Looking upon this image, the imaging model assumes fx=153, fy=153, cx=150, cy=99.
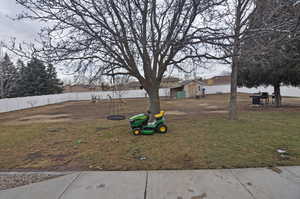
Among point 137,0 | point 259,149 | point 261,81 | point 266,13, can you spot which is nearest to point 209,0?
point 266,13

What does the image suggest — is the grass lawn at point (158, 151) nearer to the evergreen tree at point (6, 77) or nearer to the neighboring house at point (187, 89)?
the evergreen tree at point (6, 77)

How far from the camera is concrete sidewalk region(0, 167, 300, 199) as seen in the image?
215 cm

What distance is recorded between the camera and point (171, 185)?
2354 mm

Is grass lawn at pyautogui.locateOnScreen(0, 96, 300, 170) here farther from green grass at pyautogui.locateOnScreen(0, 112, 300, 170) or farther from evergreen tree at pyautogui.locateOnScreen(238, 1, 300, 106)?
evergreen tree at pyautogui.locateOnScreen(238, 1, 300, 106)

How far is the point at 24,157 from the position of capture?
3.76 metres

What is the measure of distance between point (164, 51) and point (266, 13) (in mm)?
3076

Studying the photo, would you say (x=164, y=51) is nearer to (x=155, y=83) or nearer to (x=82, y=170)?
(x=155, y=83)

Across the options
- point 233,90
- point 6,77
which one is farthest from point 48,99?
point 233,90

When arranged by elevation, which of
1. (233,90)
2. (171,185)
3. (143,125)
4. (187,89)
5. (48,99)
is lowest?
(171,185)

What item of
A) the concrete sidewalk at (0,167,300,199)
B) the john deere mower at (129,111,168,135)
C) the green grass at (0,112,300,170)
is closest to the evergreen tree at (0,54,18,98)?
the green grass at (0,112,300,170)

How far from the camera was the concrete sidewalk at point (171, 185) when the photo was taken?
2152 mm

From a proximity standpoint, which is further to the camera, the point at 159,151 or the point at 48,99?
the point at 48,99

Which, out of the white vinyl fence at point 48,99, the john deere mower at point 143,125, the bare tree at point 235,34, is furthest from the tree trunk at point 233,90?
the white vinyl fence at point 48,99

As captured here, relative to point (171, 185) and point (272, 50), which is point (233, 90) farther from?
point (171, 185)
